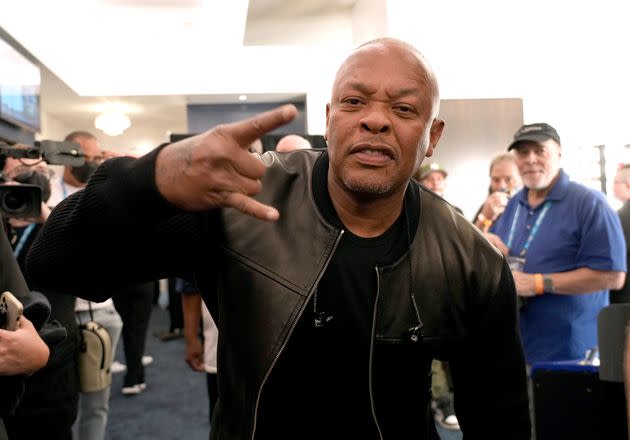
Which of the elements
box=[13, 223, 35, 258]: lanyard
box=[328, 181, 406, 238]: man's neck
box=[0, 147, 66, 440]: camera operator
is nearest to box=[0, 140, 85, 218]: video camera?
box=[0, 147, 66, 440]: camera operator

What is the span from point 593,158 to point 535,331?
5659mm

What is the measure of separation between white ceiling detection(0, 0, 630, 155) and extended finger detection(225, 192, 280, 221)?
4.00 metres

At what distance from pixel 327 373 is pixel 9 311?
0.73m

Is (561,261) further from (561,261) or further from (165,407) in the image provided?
(165,407)

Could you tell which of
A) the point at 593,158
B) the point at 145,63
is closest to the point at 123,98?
the point at 145,63

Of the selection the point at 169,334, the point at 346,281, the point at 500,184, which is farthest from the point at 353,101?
the point at 169,334

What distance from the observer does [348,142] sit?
1154mm

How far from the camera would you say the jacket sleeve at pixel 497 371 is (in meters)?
1.26

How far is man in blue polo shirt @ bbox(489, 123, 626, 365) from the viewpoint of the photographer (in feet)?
7.66

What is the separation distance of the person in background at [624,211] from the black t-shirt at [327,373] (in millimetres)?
2295

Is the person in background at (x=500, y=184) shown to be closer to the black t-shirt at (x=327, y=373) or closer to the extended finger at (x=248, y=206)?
the black t-shirt at (x=327, y=373)

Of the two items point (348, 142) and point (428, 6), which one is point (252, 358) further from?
point (428, 6)

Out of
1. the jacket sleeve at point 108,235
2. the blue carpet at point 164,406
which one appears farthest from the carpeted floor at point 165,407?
the jacket sleeve at point 108,235

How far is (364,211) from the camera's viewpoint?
3.97 feet
